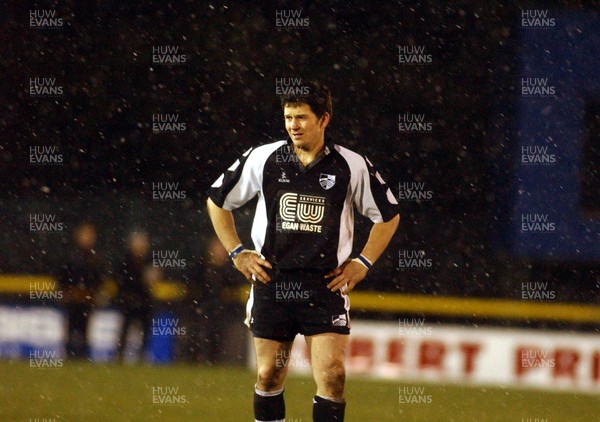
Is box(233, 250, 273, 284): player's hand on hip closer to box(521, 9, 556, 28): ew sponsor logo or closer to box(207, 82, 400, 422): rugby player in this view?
box(207, 82, 400, 422): rugby player

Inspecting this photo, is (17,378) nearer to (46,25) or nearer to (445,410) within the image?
Result: (445,410)

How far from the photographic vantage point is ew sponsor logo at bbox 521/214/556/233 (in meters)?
14.0

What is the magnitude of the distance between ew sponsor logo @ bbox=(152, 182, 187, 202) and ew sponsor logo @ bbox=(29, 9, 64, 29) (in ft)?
12.1

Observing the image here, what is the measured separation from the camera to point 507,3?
52.1 feet

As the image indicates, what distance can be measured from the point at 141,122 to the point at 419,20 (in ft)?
15.5

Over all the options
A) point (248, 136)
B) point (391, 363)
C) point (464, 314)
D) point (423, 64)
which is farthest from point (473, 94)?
point (391, 363)

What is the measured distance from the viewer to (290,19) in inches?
657

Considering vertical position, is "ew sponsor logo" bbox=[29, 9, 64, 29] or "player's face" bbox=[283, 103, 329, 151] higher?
"ew sponsor logo" bbox=[29, 9, 64, 29]

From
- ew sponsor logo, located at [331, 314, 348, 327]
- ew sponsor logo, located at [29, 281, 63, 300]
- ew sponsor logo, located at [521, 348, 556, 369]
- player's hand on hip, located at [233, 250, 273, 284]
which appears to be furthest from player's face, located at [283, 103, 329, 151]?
ew sponsor logo, located at [29, 281, 63, 300]

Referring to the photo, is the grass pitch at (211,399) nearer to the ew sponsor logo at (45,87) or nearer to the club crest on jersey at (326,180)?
the club crest on jersey at (326,180)

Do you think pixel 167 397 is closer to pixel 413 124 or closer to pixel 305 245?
pixel 305 245

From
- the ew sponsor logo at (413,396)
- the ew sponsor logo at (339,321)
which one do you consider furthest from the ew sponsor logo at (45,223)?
the ew sponsor logo at (339,321)

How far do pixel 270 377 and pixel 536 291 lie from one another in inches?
326

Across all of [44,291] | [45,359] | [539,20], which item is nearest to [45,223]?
[44,291]
